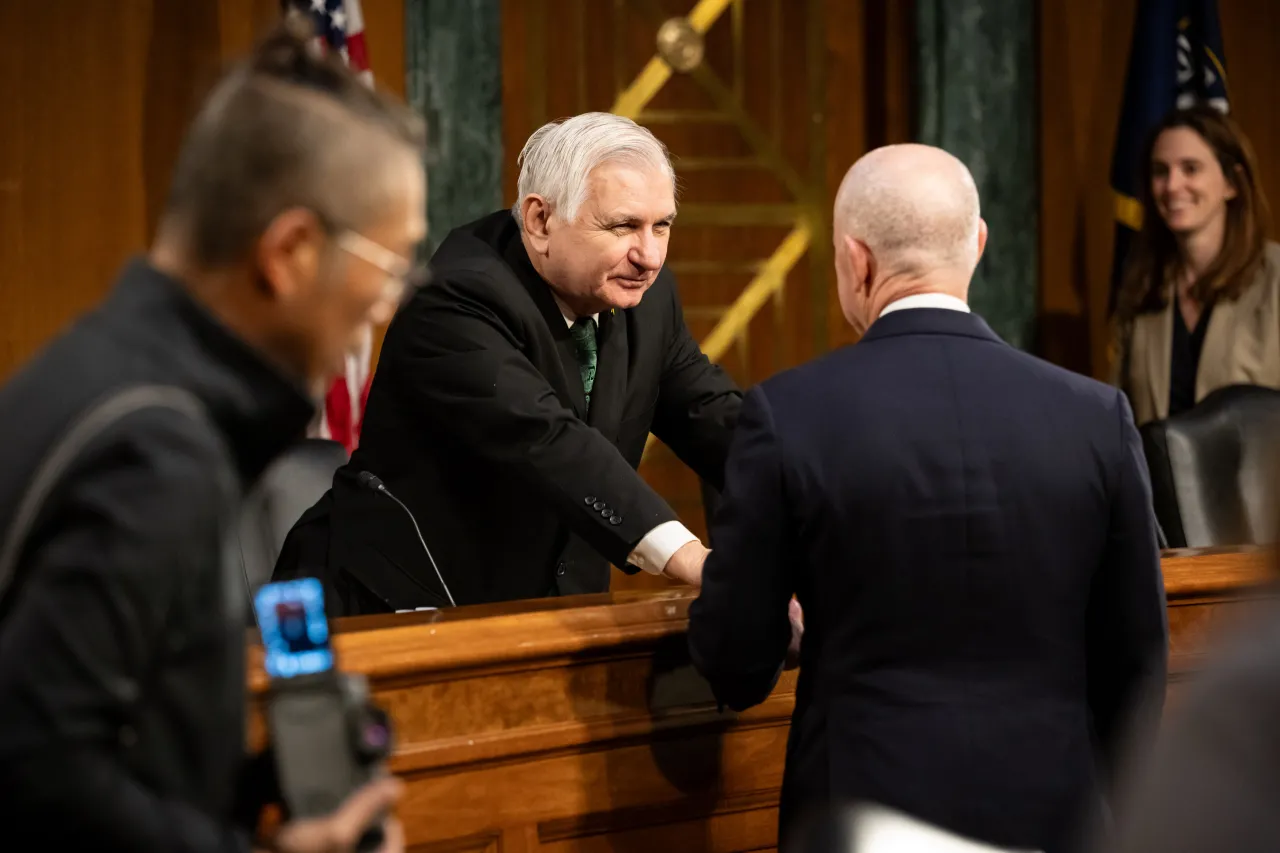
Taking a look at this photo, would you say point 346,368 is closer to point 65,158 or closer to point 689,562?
point 65,158

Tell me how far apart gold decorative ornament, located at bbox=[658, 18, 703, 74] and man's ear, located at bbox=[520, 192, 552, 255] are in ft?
9.71

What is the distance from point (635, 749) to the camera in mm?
2244

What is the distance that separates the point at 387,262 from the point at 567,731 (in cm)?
107

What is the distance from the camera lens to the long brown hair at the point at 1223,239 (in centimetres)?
508

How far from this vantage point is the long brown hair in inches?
200

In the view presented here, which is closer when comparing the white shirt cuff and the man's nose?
the white shirt cuff

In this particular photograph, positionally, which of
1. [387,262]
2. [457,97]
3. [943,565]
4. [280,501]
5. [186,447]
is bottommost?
[280,501]

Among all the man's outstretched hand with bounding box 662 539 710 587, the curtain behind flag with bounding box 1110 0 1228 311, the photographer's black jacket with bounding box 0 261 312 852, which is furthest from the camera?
the curtain behind flag with bounding box 1110 0 1228 311

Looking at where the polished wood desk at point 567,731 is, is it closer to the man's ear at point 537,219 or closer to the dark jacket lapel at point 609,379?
the dark jacket lapel at point 609,379

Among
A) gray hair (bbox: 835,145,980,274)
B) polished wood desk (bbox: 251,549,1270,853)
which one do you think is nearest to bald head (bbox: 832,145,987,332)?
gray hair (bbox: 835,145,980,274)

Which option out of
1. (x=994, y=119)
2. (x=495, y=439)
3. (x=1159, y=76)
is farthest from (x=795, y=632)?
(x=1159, y=76)

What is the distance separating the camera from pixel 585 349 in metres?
2.86

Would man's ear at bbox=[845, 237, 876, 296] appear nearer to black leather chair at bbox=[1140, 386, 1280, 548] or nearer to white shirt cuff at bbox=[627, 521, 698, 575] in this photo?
white shirt cuff at bbox=[627, 521, 698, 575]

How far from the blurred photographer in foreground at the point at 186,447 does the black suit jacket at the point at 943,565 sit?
77 centimetres
